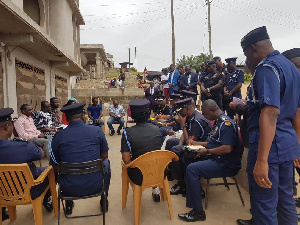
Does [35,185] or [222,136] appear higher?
[222,136]

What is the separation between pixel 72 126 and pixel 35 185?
751 mm

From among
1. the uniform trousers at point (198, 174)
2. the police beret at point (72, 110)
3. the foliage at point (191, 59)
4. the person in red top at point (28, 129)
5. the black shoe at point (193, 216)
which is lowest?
the black shoe at point (193, 216)

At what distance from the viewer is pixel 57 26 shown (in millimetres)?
10367

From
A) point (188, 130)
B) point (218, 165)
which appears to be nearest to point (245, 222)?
point (218, 165)

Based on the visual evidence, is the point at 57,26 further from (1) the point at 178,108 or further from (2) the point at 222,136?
(2) the point at 222,136

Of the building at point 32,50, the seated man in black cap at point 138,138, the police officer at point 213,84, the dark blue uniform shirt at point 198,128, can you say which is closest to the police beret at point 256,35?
the seated man in black cap at point 138,138

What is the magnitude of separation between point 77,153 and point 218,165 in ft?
5.89

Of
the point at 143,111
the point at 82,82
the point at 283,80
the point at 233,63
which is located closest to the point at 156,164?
the point at 143,111

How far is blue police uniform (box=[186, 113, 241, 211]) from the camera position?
2.96 m

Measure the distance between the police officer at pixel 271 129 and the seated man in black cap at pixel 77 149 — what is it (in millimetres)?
1706

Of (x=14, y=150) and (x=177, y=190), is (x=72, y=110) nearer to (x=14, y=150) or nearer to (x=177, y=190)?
(x=14, y=150)

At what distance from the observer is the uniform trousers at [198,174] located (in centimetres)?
297

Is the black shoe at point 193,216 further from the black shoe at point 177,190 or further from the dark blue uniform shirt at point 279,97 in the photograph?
the dark blue uniform shirt at point 279,97

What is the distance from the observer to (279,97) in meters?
1.67
